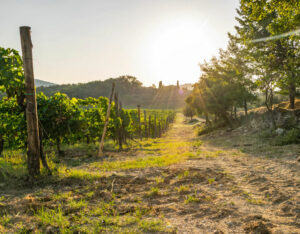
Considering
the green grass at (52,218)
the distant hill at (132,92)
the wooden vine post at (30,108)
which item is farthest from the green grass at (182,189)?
the distant hill at (132,92)

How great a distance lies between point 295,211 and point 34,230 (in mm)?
3991

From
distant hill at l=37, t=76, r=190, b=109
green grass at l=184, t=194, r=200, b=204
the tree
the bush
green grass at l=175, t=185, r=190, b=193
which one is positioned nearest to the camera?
green grass at l=184, t=194, r=200, b=204

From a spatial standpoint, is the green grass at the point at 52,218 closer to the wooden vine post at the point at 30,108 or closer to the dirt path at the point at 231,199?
the dirt path at the point at 231,199

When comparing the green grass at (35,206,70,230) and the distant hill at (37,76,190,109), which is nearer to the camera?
the green grass at (35,206,70,230)

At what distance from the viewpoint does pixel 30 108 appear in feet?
18.7

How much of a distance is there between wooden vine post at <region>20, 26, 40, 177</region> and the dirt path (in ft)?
10.4

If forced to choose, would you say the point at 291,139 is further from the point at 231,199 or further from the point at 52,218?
the point at 52,218

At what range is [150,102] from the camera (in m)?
114

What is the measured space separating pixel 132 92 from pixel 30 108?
124978 millimetres

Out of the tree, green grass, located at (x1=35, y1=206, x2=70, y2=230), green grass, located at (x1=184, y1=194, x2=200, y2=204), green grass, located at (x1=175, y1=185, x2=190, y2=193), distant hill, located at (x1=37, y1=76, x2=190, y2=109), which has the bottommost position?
green grass, located at (x1=175, y1=185, x2=190, y2=193)

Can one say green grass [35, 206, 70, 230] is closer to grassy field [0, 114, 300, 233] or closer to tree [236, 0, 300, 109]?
grassy field [0, 114, 300, 233]

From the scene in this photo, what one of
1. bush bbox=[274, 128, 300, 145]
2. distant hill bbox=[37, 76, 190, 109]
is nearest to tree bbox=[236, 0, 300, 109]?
bush bbox=[274, 128, 300, 145]

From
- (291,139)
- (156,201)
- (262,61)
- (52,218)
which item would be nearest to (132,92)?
(262,61)

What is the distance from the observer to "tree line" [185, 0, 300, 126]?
32.0ft
